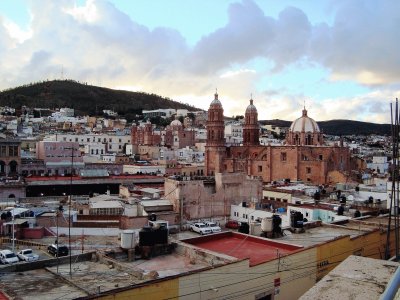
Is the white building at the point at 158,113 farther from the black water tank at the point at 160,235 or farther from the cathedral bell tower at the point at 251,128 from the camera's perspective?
the black water tank at the point at 160,235

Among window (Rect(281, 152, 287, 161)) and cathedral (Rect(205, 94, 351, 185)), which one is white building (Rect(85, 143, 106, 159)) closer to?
cathedral (Rect(205, 94, 351, 185))

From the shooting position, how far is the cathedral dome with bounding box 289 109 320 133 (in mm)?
52188

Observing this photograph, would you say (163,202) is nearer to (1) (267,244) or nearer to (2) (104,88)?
(1) (267,244)

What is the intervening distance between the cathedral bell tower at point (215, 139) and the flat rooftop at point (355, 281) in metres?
42.9

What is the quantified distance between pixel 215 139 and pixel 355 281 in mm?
44996

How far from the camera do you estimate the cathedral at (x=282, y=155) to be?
1870 inches

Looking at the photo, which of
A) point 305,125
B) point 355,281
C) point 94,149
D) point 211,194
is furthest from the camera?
point 94,149

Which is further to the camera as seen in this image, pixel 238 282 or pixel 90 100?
pixel 90 100

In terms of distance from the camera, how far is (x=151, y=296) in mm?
9102

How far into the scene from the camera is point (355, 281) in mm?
9438

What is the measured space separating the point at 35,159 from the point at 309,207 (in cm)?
3354

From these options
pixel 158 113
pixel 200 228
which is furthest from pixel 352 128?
pixel 200 228

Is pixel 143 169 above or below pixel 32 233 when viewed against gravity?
above

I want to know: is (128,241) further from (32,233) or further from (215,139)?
(215,139)
